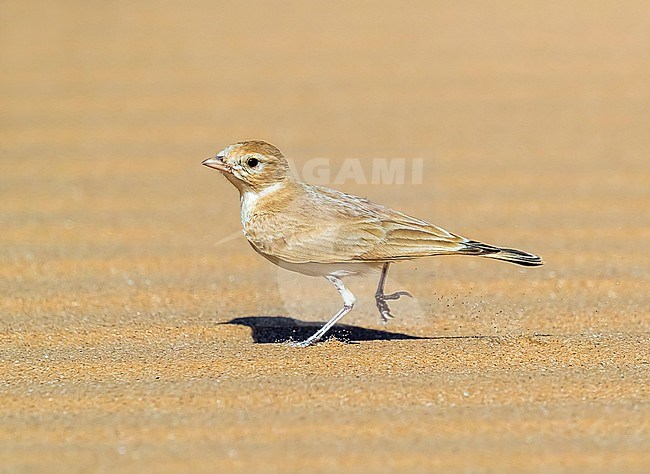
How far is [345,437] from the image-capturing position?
3.59 m

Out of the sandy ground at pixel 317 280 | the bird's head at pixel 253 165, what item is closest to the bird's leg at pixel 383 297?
the sandy ground at pixel 317 280

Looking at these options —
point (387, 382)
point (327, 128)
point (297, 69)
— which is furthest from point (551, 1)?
point (387, 382)

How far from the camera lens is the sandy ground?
366 centimetres

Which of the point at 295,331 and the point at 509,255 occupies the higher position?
the point at 509,255

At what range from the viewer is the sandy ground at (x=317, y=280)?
3.66 meters

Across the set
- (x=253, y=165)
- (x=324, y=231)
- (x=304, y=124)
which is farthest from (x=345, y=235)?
(x=304, y=124)

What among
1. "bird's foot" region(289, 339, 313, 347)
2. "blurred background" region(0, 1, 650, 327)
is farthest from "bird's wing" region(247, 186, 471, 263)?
"blurred background" region(0, 1, 650, 327)

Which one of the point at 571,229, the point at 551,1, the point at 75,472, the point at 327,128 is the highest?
the point at 551,1

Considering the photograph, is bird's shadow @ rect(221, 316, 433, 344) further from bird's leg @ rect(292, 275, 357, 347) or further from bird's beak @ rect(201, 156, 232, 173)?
bird's beak @ rect(201, 156, 232, 173)

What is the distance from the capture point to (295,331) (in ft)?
16.8

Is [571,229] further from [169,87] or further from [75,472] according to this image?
[169,87]

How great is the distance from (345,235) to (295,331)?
742 millimetres

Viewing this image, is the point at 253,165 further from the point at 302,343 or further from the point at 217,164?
the point at 302,343

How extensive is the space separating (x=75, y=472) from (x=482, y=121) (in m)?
6.33
